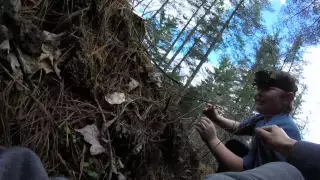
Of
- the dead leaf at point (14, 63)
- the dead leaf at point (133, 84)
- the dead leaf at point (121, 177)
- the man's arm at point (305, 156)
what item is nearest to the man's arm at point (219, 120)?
the dead leaf at point (133, 84)

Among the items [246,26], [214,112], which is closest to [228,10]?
[246,26]

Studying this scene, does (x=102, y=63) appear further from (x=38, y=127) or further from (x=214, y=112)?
(x=214, y=112)

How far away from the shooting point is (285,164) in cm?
129

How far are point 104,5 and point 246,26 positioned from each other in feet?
A: 63.2

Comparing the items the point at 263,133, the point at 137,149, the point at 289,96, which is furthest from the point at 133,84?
the point at 289,96

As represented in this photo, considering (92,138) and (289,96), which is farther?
(289,96)

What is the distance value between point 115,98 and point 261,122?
1.47 m

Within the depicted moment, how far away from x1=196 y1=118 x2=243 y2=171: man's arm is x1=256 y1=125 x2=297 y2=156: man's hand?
70cm

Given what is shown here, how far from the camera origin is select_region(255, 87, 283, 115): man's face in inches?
117

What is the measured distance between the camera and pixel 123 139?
7.49 feet

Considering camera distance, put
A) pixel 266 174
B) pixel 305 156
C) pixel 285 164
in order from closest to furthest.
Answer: pixel 266 174 → pixel 285 164 → pixel 305 156

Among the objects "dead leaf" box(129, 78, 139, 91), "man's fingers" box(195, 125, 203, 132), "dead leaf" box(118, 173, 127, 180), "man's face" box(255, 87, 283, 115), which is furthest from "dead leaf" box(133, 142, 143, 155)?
"man's face" box(255, 87, 283, 115)

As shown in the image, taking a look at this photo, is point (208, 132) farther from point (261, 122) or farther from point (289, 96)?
point (289, 96)

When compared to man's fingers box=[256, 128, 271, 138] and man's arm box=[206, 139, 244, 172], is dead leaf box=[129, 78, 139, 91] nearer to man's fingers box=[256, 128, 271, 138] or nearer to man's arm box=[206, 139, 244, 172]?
man's arm box=[206, 139, 244, 172]
